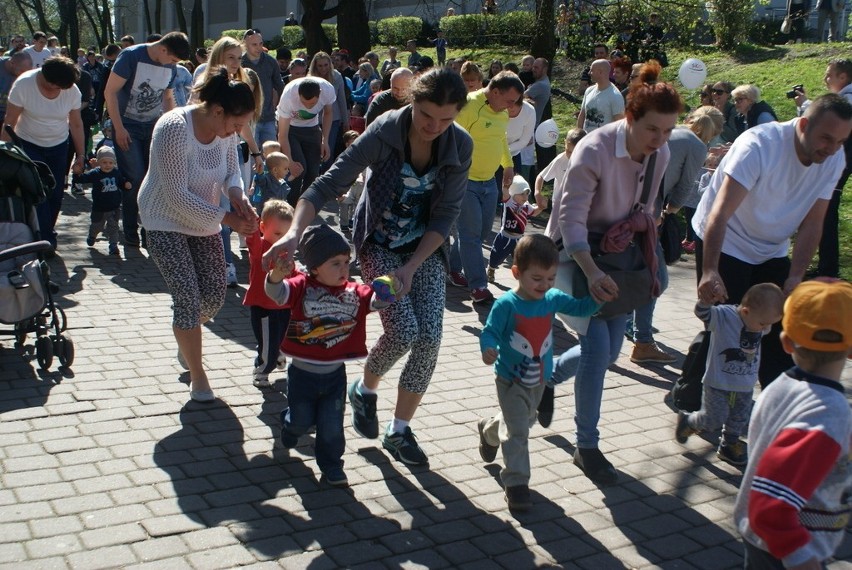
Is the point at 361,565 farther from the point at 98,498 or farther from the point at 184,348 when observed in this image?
the point at 184,348

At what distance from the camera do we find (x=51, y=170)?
360 inches

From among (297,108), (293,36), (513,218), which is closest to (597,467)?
(513,218)

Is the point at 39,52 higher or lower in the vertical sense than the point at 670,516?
higher

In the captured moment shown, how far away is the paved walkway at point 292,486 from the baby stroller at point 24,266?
20 cm

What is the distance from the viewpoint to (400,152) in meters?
4.94

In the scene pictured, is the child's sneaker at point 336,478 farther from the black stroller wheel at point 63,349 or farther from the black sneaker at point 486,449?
the black stroller wheel at point 63,349

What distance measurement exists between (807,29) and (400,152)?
1033 inches

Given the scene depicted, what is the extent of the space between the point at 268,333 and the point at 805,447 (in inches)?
163

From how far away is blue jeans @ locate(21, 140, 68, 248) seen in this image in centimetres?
Result: 910

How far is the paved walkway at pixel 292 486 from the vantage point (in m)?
4.31

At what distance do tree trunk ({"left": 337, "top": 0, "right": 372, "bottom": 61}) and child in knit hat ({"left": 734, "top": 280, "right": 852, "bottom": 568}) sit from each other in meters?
22.0

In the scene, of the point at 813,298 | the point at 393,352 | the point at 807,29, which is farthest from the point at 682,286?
the point at 807,29

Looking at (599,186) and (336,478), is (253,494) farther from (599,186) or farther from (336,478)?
(599,186)

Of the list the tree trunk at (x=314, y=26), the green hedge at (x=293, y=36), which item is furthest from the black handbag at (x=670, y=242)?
the green hedge at (x=293, y=36)
